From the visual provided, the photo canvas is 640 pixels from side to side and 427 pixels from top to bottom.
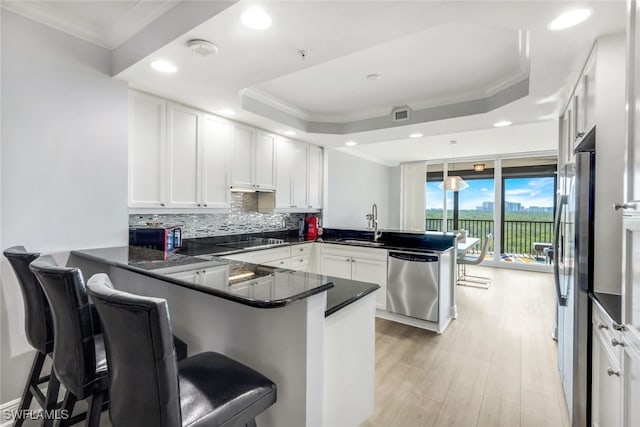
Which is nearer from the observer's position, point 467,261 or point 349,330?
point 349,330

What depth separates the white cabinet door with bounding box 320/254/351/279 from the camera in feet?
12.6

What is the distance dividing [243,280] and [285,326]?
29 cm

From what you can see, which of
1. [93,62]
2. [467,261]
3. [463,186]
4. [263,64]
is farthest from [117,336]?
[463,186]

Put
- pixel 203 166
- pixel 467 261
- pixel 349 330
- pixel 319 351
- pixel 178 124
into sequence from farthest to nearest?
pixel 467 261
pixel 203 166
pixel 178 124
pixel 349 330
pixel 319 351

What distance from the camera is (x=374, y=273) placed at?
143 inches

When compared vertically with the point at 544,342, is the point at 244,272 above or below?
above

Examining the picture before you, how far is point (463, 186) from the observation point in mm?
5785

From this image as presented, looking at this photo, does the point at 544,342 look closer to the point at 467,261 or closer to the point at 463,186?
the point at 467,261

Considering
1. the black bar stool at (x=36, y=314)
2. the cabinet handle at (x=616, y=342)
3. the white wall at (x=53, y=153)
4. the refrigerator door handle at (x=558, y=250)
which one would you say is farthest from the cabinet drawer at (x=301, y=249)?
the cabinet handle at (x=616, y=342)

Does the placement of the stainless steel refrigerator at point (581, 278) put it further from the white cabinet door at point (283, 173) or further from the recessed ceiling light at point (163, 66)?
the white cabinet door at point (283, 173)

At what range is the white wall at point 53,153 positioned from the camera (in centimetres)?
183

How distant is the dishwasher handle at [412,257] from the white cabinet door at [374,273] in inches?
6.4

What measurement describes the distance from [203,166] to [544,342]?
391 cm

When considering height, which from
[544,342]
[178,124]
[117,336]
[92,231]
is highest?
[178,124]
